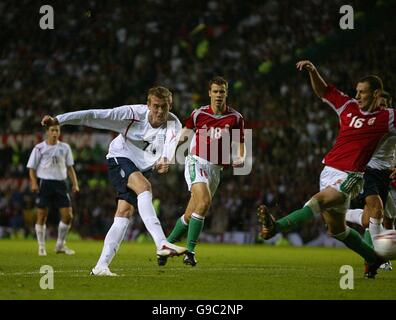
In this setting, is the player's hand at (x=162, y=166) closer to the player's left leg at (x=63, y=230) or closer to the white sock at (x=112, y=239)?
the white sock at (x=112, y=239)

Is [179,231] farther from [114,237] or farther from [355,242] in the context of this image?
[355,242]

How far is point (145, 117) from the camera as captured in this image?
955 centimetres

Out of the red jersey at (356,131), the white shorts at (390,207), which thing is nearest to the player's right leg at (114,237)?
the red jersey at (356,131)

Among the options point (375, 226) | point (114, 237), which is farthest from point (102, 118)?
point (375, 226)

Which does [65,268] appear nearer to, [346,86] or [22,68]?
[346,86]

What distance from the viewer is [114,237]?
9.21 m

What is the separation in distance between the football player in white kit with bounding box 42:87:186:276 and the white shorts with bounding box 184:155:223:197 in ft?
4.55

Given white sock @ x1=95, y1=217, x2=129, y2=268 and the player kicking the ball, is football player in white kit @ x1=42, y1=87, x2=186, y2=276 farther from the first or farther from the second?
the player kicking the ball

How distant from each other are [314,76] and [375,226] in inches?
113

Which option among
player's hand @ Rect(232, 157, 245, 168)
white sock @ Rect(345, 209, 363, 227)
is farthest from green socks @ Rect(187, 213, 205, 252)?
white sock @ Rect(345, 209, 363, 227)

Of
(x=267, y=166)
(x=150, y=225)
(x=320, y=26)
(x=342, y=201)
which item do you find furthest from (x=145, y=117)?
(x=320, y=26)

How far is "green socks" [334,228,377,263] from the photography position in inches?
362

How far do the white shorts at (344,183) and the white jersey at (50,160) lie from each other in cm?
751
